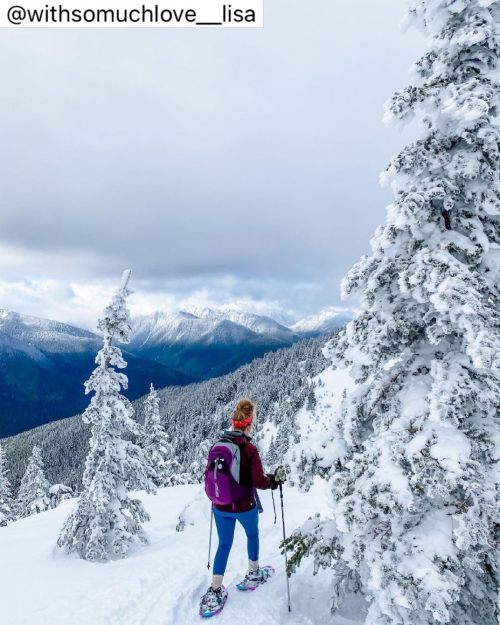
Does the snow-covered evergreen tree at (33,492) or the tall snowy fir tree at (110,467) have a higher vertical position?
the tall snowy fir tree at (110,467)

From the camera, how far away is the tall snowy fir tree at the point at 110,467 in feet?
46.2

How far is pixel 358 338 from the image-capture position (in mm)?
5754

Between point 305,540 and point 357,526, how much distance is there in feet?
4.12

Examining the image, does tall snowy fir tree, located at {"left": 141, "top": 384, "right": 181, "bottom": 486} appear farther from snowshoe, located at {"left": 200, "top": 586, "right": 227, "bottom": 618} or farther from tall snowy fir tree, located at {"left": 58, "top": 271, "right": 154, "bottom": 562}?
Answer: snowshoe, located at {"left": 200, "top": 586, "right": 227, "bottom": 618}

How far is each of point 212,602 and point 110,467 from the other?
1093 centimetres

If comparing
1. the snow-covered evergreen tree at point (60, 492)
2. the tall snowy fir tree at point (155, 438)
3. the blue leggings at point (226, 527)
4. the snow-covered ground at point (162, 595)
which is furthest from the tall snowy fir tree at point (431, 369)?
the snow-covered evergreen tree at point (60, 492)

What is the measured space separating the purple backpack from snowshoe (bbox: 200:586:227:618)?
134 centimetres

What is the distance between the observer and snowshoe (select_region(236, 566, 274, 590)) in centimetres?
628

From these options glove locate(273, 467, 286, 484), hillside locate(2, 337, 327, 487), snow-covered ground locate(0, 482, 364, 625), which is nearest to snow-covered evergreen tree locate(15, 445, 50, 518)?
hillside locate(2, 337, 327, 487)

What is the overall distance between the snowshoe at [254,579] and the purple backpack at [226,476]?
153 centimetres

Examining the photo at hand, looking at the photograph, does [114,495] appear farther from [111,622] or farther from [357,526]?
Answer: [357,526]

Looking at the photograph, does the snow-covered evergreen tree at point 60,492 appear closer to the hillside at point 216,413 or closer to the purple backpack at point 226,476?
the hillside at point 216,413

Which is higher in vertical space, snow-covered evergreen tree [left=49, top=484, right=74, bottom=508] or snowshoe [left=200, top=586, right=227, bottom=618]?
snowshoe [left=200, top=586, right=227, bottom=618]

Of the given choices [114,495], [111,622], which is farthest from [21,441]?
[111,622]
